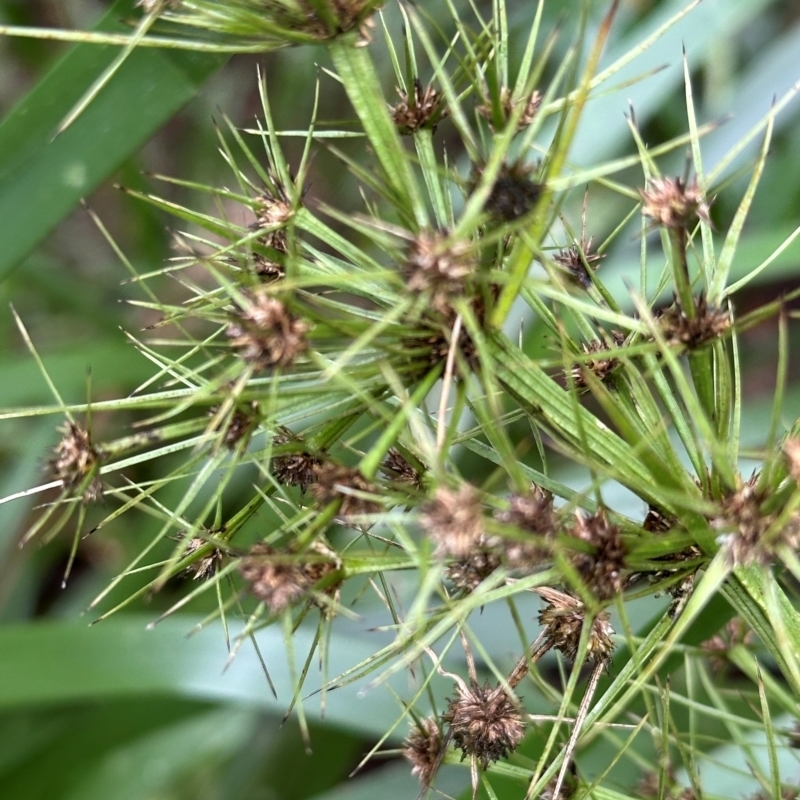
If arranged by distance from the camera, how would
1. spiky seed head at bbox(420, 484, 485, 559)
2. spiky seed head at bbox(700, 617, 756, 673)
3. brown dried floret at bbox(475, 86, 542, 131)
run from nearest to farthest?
spiky seed head at bbox(420, 484, 485, 559), brown dried floret at bbox(475, 86, 542, 131), spiky seed head at bbox(700, 617, 756, 673)

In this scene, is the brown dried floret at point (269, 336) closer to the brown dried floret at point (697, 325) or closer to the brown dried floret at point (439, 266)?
the brown dried floret at point (439, 266)

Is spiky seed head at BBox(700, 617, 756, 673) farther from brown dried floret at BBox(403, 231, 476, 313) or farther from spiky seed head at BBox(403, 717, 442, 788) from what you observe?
brown dried floret at BBox(403, 231, 476, 313)

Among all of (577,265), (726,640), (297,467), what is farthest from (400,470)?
(726,640)

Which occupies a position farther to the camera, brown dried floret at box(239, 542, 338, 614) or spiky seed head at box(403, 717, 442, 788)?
spiky seed head at box(403, 717, 442, 788)

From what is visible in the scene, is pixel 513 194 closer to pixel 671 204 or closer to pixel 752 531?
pixel 671 204

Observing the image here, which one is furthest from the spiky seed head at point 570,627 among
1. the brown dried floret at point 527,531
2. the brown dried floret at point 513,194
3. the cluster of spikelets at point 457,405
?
the brown dried floret at point 513,194

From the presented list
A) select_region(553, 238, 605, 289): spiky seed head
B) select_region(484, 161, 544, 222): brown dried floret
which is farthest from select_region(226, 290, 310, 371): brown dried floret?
select_region(553, 238, 605, 289): spiky seed head
